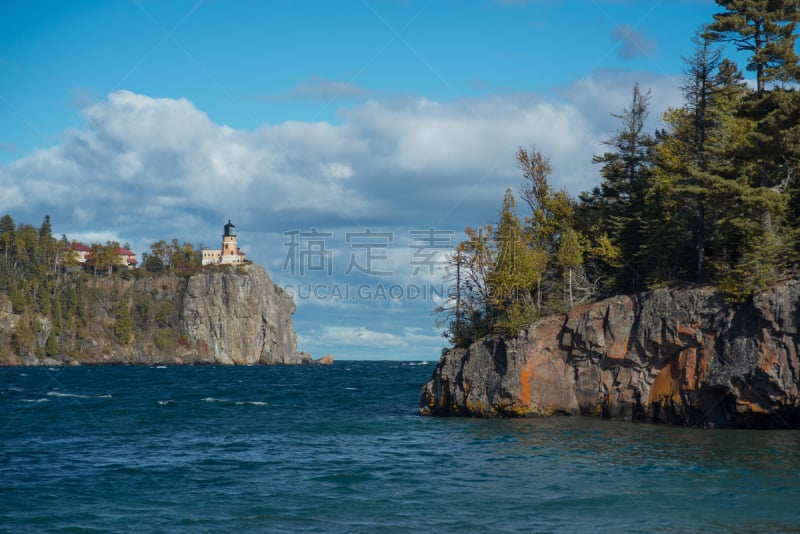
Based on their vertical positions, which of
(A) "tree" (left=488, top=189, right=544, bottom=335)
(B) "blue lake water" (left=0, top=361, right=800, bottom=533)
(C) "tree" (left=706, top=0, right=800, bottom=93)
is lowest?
(B) "blue lake water" (left=0, top=361, right=800, bottom=533)

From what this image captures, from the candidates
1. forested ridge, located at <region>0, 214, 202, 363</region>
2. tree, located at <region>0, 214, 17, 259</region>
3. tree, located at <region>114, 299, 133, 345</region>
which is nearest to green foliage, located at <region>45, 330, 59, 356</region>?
forested ridge, located at <region>0, 214, 202, 363</region>

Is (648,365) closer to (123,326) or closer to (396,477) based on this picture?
(396,477)

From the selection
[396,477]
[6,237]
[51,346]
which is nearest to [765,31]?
[396,477]

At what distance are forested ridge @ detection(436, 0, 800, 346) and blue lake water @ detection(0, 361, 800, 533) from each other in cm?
839

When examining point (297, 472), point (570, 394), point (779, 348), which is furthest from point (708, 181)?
point (297, 472)

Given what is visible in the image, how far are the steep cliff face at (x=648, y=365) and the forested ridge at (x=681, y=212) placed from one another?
4.80 ft

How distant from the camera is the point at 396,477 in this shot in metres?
26.3

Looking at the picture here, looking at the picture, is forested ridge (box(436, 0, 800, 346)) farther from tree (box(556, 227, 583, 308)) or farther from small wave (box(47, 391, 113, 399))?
small wave (box(47, 391, 113, 399))

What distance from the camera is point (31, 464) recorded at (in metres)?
29.2

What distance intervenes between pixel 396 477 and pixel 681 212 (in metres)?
25.1

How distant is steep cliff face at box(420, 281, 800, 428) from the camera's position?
107 ft

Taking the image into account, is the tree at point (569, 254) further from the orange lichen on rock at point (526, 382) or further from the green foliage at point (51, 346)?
the green foliage at point (51, 346)

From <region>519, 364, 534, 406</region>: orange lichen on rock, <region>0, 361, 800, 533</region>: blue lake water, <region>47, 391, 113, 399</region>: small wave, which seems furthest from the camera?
<region>47, 391, 113, 399</region>: small wave

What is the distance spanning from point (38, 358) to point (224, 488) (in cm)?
17283
